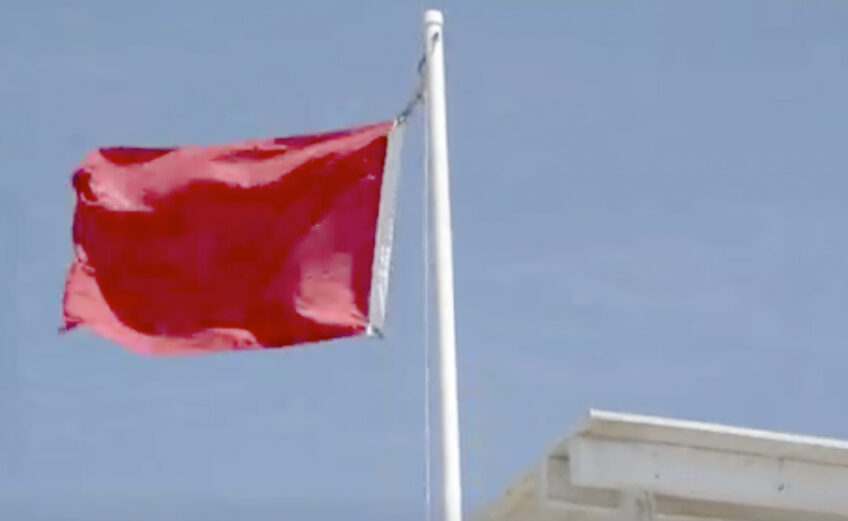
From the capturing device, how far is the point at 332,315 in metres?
10.8

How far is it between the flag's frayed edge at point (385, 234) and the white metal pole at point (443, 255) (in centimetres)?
42

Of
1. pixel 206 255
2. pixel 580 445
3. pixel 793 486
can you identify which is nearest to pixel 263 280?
pixel 206 255

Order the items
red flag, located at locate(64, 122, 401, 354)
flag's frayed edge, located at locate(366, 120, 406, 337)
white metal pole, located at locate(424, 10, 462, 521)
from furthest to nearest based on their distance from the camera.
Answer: red flag, located at locate(64, 122, 401, 354) < flag's frayed edge, located at locate(366, 120, 406, 337) < white metal pole, located at locate(424, 10, 462, 521)

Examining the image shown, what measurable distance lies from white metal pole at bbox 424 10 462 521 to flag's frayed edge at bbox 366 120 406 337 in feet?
1.37

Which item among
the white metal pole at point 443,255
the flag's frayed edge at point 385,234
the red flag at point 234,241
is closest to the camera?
the white metal pole at point 443,255

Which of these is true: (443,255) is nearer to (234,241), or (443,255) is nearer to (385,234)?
(385,234)

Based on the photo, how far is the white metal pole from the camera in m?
9.80

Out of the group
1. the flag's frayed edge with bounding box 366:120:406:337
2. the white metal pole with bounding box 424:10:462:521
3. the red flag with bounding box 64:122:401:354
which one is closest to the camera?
the white metal pole with bounding box 424:10:462:521

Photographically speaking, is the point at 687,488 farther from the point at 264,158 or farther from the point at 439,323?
the point at 264,158

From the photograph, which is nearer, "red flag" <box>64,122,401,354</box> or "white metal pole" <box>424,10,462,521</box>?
"white metal pole" <box>424,10,462,521</box>

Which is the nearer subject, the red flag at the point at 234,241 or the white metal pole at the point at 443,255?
the white metal pole at the point at 443,255

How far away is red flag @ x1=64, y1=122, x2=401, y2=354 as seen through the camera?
10.9m

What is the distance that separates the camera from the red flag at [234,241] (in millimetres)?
10852

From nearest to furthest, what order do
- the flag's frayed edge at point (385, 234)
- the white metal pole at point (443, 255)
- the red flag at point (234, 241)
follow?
the white metal pole at point (443, 255) → the flag's frayed edge at point (385, 234) → the red flag at point (234, 241)
